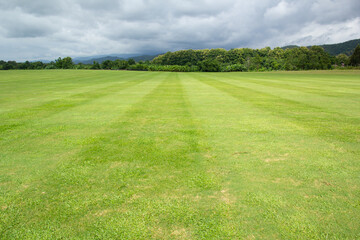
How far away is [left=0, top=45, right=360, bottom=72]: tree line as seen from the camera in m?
91.1

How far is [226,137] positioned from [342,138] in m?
3.23

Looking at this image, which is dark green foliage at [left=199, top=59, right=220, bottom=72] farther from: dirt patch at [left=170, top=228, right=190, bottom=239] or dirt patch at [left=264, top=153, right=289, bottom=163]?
dirt patch at [left=170, top=228, right=190, bottom=239]

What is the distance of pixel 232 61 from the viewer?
430 ft

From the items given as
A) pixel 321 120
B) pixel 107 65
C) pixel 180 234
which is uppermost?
pixel 107 65

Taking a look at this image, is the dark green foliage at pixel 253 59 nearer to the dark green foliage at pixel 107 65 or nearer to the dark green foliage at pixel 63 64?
the dark green foliage at pixel 107 65

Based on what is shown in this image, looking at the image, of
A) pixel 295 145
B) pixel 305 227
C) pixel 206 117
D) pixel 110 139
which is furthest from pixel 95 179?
pixel 206 117

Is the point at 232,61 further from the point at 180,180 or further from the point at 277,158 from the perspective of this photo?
the point at 180,180

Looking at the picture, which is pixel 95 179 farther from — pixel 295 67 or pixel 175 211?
pixel 295 67

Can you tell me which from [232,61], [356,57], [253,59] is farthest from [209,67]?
[356,57]

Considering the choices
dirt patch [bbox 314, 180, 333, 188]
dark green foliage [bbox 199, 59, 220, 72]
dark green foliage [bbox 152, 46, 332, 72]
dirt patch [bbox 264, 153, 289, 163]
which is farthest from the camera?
dark green foliage [bbox 199, 59, 220, 72]

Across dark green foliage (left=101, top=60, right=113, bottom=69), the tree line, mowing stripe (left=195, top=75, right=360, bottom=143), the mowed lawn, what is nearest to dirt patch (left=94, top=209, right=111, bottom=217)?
the mowed lawn

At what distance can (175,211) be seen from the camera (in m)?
2.99

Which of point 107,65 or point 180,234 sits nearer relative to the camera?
point 180,234

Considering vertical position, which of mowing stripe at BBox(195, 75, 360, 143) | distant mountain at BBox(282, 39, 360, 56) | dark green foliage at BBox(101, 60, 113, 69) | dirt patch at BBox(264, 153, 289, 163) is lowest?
dirt patch at BBox(264, 153, 289, 163)
